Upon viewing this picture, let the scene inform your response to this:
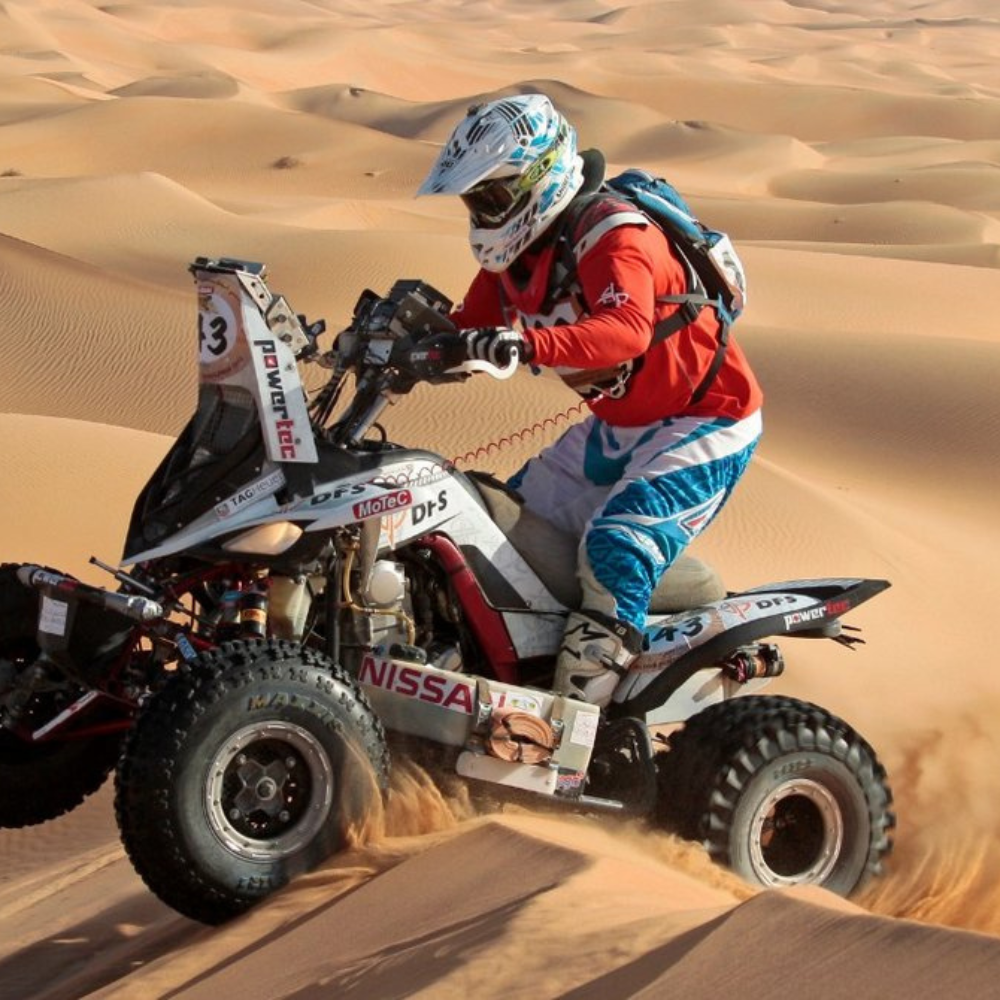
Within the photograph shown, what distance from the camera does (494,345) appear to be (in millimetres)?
4598

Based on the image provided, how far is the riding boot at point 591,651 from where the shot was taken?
5203mm

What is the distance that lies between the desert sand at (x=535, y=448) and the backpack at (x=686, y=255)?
1133 millimetres

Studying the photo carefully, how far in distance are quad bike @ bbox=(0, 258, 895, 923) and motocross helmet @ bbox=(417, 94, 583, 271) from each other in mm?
275

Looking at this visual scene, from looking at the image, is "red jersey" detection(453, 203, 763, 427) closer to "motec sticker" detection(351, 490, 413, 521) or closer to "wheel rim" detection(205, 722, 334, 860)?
"motec sticker" detection(351, 490, 413, 521)

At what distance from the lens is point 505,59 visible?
66.5 meters

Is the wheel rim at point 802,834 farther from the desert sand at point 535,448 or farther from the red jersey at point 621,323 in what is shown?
the red jersey at point 621,323

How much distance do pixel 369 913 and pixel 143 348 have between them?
39.3 ft

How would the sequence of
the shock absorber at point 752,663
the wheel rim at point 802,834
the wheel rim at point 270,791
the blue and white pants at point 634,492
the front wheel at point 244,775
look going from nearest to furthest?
1. the front wheel at point 244,775
2. the wheel rim at point 270,791
3. the blue and white pants at point 634,492
4. the wheel rim at point 802,834
5. the shock absorber at point 752,663

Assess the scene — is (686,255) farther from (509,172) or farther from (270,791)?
(270,791)

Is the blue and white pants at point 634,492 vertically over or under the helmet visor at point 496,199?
under

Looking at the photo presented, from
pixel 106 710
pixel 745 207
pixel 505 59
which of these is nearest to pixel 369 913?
pixel 106 710

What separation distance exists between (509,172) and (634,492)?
98 centimetres

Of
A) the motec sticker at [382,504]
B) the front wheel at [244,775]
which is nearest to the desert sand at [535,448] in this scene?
the front wheel at [244,775]

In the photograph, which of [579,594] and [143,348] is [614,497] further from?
[143,348]
